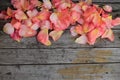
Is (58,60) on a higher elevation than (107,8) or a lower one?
lower

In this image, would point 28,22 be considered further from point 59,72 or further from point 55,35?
point 59,72

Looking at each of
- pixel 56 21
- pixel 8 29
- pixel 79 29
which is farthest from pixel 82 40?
pixel 8 29

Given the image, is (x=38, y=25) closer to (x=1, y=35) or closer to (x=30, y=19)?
(x=30, y=19)

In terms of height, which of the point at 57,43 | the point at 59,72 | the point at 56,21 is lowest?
the point at 59,72

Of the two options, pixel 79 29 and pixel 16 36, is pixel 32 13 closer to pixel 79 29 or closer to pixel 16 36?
pixel 16 36

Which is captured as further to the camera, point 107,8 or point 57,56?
point 107,8

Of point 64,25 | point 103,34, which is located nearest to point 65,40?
point 64,25

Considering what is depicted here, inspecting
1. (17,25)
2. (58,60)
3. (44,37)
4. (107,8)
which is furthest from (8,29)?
(107,8)
